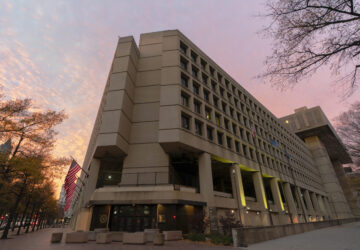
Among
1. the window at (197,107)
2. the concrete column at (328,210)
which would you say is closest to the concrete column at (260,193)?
the window at (197,107)

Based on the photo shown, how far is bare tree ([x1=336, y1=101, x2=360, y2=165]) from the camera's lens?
19.9 m

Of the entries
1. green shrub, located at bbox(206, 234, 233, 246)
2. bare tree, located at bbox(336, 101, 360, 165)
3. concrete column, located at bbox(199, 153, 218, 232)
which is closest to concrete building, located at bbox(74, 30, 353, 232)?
concrete column, located at bbox(199, 153, 218, 232)

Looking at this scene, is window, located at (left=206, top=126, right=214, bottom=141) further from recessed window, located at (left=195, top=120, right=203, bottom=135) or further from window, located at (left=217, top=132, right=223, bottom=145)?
window, located at (left=217, top=132, right=223, bottom=145)

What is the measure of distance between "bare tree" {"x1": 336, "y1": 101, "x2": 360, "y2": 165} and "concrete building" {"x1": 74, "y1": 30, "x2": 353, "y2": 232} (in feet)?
27.7

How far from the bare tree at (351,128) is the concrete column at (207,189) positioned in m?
16.1

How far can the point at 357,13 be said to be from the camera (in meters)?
6.25

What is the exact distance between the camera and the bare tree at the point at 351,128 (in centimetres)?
1989

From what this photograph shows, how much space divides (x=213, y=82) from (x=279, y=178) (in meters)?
25.4

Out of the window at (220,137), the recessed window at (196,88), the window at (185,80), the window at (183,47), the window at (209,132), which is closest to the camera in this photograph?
the window at (209,132)

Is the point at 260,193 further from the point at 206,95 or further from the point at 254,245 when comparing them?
the point at 254,245

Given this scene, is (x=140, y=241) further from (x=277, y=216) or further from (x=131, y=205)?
(x=277, y=216)

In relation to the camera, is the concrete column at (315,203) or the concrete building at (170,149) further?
the concrete column at (315,203)

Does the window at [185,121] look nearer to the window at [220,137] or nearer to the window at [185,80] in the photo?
the window at [185,80]

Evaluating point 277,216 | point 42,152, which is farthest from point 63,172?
point 277,216
